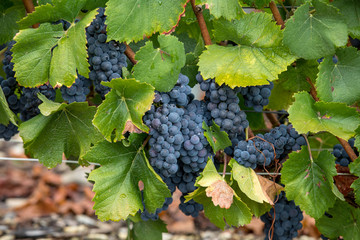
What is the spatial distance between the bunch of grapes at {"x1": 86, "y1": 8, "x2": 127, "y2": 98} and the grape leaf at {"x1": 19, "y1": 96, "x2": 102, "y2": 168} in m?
0.09

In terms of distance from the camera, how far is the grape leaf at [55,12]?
2.97ft

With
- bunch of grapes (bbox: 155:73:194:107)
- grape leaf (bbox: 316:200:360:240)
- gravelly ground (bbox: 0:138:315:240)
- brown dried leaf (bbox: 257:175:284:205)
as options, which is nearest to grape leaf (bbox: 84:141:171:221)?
bunch of grapes (bbox: 155:73:194:107)

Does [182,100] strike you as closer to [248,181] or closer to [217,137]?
[217,137]

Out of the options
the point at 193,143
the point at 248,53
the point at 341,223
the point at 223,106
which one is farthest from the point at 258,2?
the point at 341,223

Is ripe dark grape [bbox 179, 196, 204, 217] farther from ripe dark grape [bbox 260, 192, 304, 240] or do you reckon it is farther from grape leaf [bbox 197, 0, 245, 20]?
grape leaf [bbox 197, 0, 245, 20]

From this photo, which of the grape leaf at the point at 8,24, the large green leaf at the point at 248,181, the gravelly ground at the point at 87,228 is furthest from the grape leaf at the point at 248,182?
the gravelly ground at the point at 87,228

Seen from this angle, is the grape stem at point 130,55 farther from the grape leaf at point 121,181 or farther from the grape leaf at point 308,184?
the grape leaf at point 308,184

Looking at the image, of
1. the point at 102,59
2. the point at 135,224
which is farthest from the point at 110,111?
the point at 135,224

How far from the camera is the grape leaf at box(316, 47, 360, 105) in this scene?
0.98 metres

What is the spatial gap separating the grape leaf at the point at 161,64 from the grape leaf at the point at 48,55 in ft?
0.38

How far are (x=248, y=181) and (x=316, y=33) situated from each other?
35 centimetres

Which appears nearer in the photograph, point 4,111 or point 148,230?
point 4,111

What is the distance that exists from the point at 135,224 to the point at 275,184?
1.66 ft

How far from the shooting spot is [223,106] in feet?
3.20
